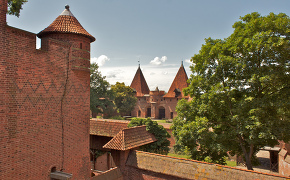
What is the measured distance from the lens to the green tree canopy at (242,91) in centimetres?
1154

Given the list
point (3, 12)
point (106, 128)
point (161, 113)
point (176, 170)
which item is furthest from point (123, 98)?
point (3, 12)

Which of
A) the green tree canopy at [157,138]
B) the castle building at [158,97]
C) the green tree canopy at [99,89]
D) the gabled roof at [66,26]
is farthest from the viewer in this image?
the castle building at [158,97]

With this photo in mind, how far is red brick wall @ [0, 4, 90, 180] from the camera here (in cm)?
761

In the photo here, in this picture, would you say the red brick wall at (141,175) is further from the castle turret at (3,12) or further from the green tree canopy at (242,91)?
the castle turret at (3,12)

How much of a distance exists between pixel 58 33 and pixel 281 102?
11661mm

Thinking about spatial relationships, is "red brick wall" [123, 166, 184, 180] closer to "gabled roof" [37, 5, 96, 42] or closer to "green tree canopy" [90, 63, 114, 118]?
"gabled roof" [37, 5, 96, 42]

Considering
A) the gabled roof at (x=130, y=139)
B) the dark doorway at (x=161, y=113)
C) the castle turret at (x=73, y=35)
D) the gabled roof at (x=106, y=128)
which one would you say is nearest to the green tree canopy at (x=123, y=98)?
the dark doorway at (x=161, y=113)

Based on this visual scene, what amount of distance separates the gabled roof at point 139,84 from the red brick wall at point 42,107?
142 feet

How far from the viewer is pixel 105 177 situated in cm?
1237

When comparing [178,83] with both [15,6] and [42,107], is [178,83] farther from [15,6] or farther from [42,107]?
[42,107]

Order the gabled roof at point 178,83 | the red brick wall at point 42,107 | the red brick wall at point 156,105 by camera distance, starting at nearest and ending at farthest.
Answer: the red brick wall at point 42,107, the gabled roof at point 178,83, the red brick wall at point 156,105

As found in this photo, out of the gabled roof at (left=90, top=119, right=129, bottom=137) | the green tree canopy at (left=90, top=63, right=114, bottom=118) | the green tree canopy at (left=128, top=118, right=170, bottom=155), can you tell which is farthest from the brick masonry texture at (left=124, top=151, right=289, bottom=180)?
the green tree canopy at (left=90, top=63, right=114, bottom=118)

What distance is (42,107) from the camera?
8.72 metres

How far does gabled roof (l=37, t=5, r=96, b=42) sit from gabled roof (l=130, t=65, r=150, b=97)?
4304 cm
